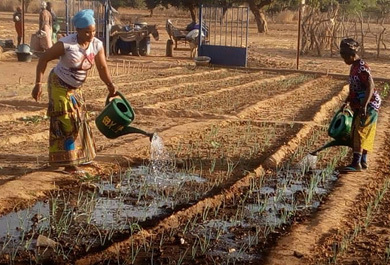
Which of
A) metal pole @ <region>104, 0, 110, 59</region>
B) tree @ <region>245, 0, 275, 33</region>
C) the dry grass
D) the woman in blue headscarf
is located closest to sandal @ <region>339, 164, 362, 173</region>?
the woman in blue headscarf

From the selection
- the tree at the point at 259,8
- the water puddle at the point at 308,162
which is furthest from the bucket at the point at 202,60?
the tree at the point at 259,8

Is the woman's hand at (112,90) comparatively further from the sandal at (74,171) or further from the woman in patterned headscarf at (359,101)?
the woman in patterned headscarf at (359,101)

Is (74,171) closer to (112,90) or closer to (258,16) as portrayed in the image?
(112,90)

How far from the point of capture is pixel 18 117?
31.1 feet

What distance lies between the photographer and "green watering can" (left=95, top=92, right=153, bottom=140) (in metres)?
6.40

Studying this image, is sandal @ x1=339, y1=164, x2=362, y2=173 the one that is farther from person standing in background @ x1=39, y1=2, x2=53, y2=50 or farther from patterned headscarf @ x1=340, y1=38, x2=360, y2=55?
person standing in background @ x1=39, y1=2, x2=53, y2=50

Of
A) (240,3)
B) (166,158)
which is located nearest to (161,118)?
(166,158)

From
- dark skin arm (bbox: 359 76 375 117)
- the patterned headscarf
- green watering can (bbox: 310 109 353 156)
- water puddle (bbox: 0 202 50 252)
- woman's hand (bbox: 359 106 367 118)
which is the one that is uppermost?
the patterned headscarf

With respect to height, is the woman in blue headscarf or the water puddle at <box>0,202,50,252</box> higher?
the woman in blue headscarf

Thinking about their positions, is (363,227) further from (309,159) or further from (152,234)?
(309,159)

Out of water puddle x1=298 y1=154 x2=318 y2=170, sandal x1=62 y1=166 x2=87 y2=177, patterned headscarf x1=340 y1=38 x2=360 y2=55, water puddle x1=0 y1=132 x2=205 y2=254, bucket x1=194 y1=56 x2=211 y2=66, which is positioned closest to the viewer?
water puddle x1=0 y1=132 x2=205 y2=254

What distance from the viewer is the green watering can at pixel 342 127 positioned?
6.89m

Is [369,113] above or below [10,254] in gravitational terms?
above

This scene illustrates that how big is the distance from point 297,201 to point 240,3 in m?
33.6
